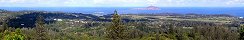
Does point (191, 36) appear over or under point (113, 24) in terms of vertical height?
under

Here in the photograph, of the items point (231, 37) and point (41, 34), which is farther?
point (231, 37)

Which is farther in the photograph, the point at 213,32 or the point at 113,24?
the point at 213,32

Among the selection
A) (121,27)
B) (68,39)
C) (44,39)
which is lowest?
(68,39)

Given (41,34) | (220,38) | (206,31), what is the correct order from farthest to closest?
(206,31) < (220,38) < (41,34)

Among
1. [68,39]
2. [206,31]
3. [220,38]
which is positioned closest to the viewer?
[220,38]

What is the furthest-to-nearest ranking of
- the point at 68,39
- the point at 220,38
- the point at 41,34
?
the point at 68,39, the point at 220,38, the point at 41,34

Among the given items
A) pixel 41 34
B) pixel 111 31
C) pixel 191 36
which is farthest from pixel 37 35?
pixel 191 36

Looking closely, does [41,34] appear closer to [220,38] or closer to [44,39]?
[44,39]

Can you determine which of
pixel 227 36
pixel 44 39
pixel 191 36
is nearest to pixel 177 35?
pixel 191 36

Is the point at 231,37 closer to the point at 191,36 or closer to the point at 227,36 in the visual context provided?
the point at 227,36
